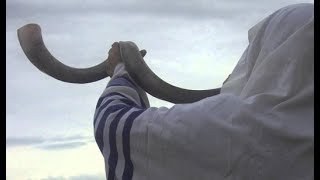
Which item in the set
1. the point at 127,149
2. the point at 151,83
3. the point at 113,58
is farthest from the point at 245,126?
the point at 113,58

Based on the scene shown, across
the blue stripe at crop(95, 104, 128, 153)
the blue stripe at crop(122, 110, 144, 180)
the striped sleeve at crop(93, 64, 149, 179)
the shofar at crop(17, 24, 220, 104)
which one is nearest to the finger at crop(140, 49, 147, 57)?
the shofar at crop(17, 24, 220, 104)

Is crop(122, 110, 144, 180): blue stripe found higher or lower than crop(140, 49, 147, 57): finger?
lower

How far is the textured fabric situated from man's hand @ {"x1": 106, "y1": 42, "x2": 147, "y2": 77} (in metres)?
0.47

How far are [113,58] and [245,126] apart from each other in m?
0.82

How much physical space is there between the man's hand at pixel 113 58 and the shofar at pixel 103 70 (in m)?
0.02

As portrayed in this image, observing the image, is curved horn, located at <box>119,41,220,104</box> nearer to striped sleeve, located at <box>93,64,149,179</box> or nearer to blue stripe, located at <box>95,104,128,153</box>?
striped sleeve, located at <box>93,64,149,179</box>

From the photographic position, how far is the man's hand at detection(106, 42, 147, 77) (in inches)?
83.7

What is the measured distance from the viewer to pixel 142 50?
7.31ft

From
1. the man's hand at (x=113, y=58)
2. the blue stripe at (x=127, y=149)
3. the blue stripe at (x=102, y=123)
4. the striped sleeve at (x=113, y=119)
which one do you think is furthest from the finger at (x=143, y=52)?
the blue stripe at (x=127, y=149)

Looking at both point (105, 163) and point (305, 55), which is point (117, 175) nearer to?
point (105, 163)

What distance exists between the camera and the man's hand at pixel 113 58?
2127 mm

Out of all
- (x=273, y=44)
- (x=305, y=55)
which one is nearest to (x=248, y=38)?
(x=273, y=44)
